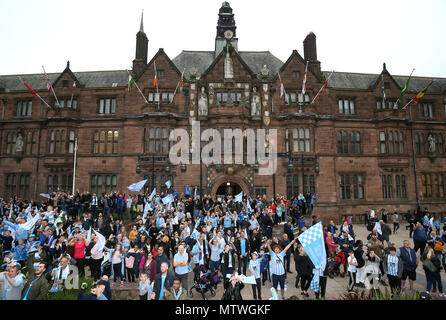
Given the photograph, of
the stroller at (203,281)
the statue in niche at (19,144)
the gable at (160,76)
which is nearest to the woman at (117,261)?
the stroller at (203,281)

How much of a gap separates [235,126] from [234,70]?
6.44m

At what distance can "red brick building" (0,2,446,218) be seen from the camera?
1075 inches

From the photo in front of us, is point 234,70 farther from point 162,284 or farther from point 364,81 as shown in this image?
point 162,284

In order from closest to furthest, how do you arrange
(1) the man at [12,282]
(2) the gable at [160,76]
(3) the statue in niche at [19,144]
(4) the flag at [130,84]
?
(1) the man at [12,282]
(4) the flag at [130,84]
(2) the gable at [160,76]
(3) the statue in niche at [19,144]

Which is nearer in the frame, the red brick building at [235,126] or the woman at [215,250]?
the woman at [215,250]

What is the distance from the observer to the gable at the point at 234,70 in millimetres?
28344

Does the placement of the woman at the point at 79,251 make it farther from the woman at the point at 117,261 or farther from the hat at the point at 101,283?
the hat at the point at 101,283

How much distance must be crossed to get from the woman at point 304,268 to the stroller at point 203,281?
3.32m

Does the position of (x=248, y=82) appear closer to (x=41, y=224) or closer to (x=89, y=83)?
(x=89, y=83)

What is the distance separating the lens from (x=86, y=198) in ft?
70.0

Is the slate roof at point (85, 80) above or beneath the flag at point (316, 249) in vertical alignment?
above

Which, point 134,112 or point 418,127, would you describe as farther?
point 418,127
